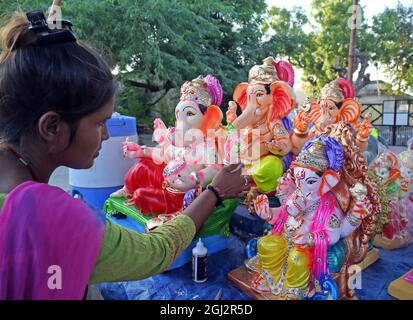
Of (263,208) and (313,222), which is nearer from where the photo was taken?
(313,222)

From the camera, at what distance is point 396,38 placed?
13.0m

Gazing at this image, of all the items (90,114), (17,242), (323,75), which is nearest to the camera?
(17,242)

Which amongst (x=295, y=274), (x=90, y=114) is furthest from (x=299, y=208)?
(x=90, y=114)

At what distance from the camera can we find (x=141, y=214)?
2.70m

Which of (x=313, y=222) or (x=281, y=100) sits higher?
(x=281, y=100)

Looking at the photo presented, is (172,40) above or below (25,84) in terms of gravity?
above

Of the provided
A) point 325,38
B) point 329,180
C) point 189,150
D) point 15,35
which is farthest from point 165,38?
point 325,38

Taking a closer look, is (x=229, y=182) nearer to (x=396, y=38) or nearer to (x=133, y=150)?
(x=133, y=150)

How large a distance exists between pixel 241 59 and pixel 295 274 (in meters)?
8.62

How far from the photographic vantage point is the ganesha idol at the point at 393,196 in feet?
8.52

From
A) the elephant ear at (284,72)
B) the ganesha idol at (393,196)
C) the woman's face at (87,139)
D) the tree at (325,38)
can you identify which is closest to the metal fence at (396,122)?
the tree at (325,38)

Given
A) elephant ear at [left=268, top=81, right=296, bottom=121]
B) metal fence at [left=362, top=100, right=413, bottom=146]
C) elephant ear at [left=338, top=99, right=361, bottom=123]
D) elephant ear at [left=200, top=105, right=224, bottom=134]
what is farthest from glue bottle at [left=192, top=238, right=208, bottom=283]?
metal fence at [left=362, top=100, right=413, bottom=146]

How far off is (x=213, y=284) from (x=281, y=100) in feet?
4.54
